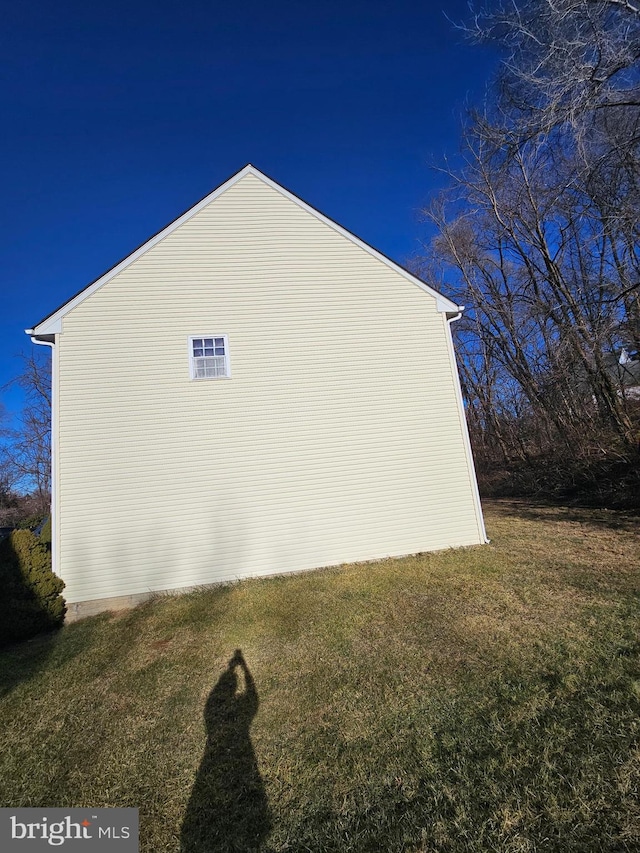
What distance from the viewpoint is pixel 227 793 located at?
2.72 meters

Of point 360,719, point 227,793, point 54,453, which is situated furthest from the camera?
point 54,453

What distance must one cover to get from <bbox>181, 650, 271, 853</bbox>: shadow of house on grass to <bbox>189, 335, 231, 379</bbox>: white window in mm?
5720

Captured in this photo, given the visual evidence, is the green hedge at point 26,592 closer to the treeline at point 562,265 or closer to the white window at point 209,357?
the white window at point 209,357

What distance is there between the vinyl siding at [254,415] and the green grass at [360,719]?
155 centimetres

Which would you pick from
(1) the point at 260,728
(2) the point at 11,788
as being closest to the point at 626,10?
(1) the point at 260,728

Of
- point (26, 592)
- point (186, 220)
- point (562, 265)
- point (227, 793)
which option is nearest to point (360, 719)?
point (227, 793)

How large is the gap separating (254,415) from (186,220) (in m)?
4.38

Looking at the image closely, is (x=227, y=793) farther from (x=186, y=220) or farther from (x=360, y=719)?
(x=186, y=220)

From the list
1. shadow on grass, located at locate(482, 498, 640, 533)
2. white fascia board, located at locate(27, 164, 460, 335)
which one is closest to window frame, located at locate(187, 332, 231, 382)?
white fascia board, located at locate(27, 164, 460, 335)

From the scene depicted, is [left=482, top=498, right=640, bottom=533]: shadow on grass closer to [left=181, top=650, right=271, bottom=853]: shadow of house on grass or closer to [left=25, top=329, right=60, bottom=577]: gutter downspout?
[left=181, top=650, right=271, bottom=853]: shadow of house on grass

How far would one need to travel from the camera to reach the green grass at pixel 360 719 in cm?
236

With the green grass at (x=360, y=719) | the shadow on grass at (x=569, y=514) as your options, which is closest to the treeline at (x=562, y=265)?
the shadow on grass at (x=569, y=514)

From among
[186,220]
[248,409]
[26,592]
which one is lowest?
[26,592]

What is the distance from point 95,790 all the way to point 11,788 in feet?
2.43
